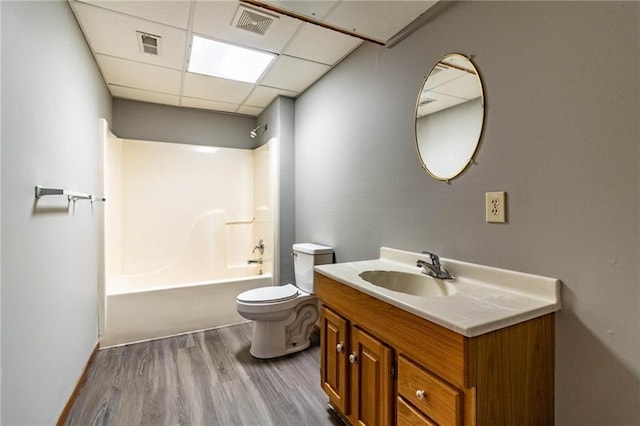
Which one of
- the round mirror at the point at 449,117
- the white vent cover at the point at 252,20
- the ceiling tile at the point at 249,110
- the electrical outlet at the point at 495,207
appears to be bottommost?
the electrical outlet at the point at 495,207

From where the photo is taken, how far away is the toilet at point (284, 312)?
2.24 meters

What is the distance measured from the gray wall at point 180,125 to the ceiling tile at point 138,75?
472mm

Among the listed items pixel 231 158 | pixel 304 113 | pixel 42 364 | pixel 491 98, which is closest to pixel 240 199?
pixel 231 158

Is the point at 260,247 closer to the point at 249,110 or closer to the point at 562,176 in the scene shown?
the point at 249,110

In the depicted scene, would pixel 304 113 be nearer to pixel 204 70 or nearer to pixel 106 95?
pixel 204 70

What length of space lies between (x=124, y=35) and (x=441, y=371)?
8.33ft

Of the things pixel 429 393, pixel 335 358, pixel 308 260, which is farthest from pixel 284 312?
pixel 429 393

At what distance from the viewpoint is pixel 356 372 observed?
1396 millimetres

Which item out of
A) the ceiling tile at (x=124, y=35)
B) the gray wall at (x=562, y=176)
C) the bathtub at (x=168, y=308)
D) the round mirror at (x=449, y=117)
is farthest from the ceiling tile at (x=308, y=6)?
the bathtub at (x=168, y=308)

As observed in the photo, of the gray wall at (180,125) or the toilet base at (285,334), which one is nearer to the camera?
the toilet base at (285,334)

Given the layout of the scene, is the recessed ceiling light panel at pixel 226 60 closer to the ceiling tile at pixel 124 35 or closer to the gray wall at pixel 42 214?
the ceiling tile at pixel 124 35

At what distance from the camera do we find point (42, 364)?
135 centimetres

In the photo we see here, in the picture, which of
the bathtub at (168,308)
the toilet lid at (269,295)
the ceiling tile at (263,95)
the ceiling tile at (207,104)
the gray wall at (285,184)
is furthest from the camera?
the ceiling tile at (207,104)

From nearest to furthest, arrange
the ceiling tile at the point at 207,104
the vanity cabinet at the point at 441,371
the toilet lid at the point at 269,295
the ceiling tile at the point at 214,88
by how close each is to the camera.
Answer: the vanity cabinet at the point at 441,371 < the toilet lid at the point at 269,295 < the ceiling tile at the point at 214,88 < the ceiling tile at the point at 207,104
